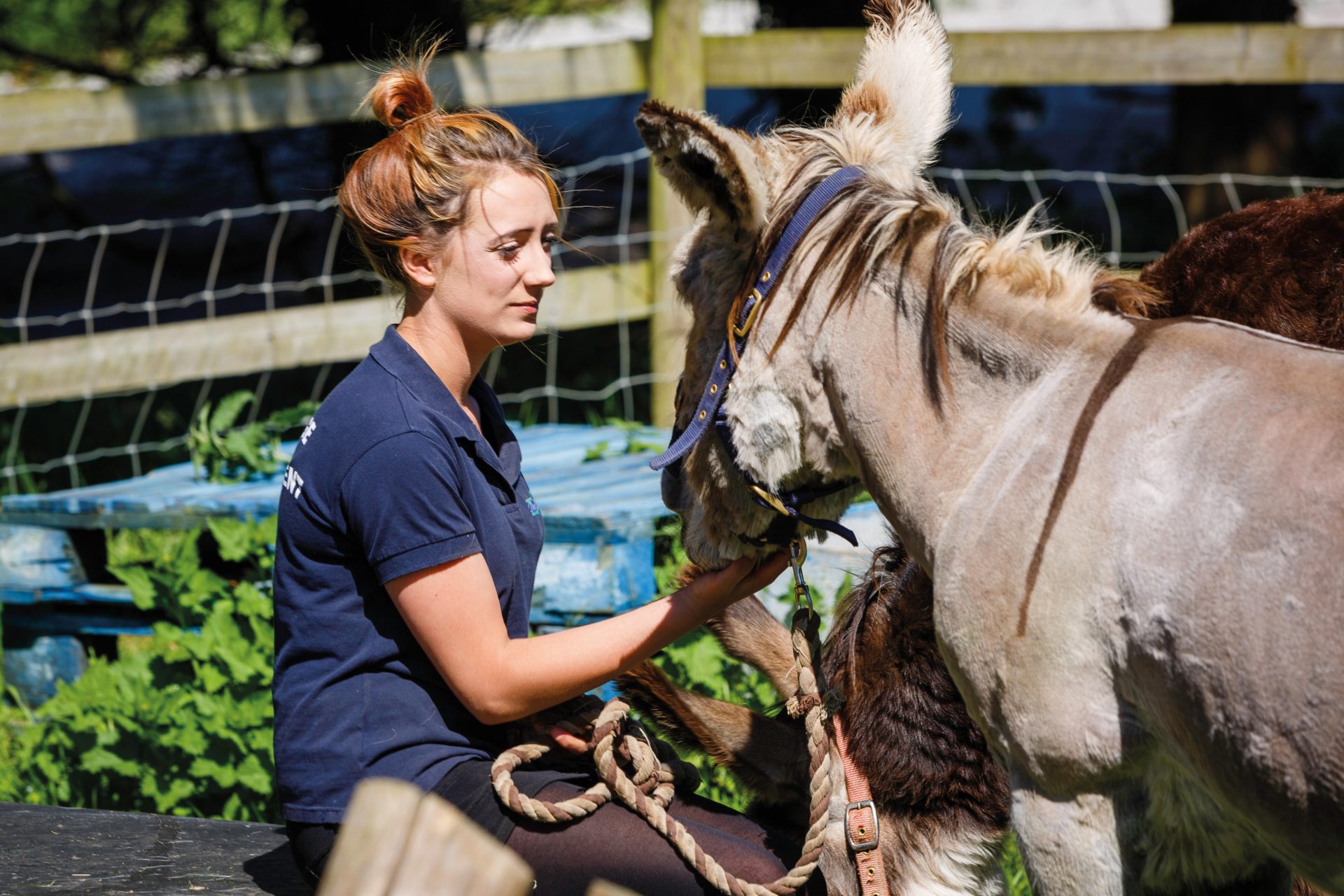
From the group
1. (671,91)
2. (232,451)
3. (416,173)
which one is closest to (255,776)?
(232,451)

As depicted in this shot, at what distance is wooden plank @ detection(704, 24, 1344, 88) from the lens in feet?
15.8

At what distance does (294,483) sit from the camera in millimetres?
2023

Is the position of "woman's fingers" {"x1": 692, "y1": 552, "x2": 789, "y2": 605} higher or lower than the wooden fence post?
lower

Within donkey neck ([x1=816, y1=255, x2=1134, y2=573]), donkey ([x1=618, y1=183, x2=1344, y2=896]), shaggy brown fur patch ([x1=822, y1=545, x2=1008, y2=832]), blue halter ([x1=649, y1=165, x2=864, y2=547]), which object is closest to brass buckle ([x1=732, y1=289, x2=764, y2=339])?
blue halter ([x1=649, y1=165, x2=864, y2=547])

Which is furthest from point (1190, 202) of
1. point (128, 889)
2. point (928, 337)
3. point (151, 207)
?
point (151, 207)

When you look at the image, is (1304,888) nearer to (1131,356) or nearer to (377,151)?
(1131,356)

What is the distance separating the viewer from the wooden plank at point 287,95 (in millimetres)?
4520

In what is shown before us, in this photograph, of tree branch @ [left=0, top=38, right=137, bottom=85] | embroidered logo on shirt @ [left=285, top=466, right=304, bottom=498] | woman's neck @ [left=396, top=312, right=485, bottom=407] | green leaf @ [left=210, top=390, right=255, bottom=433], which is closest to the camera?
embroidered logo on shirt @ [left=285, top=466, right=304, bottom=498]

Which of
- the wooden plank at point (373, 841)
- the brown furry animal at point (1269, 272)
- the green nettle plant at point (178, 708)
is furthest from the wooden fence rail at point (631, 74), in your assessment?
the wooden plank at point (373, 841)

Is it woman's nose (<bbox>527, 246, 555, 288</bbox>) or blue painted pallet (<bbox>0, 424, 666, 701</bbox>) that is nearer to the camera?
woman's nose (<bbox>527, 246, 555, 288</bbox>)

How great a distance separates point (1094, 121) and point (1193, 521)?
50.1ft

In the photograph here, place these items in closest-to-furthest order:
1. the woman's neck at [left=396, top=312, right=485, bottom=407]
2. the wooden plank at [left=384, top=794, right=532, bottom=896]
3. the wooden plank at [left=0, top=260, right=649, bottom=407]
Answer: the wooden plank at [left=384, top=794, right=532, bottom=896], the woman's neck at [left=396, top=312, right=485, bottom=407], the wooden plank at [left=0, top=260, right=649, bottom=407]

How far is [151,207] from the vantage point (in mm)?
12422

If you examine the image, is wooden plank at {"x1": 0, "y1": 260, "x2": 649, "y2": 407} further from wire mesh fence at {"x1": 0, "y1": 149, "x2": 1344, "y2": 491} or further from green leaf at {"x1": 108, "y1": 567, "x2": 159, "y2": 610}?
green leaf at {"x1": 108, "y1": 567, "x2": 159, "y2": 610}
